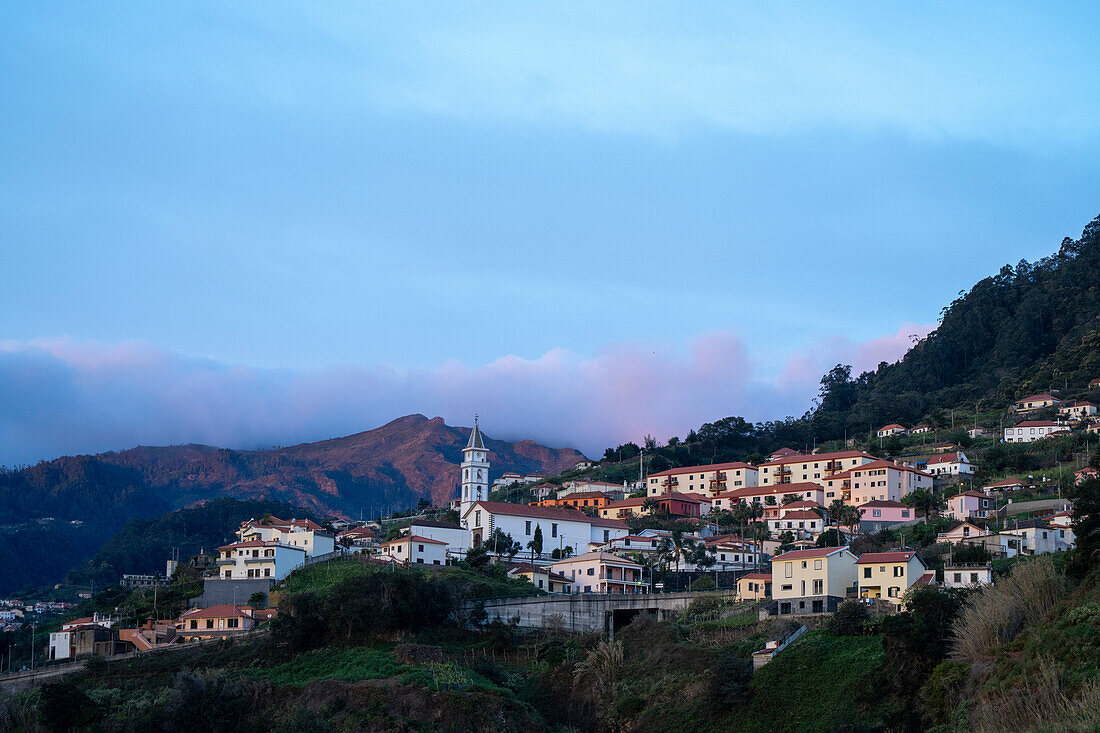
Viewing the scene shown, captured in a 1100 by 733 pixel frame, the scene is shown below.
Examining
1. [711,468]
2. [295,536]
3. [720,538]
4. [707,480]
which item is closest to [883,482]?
[711,468]

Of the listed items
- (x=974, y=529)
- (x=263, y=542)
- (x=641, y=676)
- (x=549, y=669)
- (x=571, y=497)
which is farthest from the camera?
(x=571, y=497)

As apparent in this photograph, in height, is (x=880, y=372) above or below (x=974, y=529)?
above

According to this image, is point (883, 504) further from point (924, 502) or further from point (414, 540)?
point (414, 540)

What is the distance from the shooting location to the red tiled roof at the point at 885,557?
51881 mm

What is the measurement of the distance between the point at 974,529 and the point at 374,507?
13055 cm

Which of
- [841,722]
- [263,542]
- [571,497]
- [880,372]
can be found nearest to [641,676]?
[841,722]

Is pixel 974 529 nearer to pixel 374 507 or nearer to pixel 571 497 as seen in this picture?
pixel 571 497

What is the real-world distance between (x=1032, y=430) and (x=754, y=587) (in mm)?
46775

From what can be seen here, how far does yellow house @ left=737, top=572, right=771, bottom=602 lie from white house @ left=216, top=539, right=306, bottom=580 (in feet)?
85.6

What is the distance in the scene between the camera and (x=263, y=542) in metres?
68.4

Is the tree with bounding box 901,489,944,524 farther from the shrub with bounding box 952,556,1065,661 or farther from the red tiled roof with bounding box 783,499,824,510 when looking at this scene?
the shrub with bounding box 952,556,1065,661

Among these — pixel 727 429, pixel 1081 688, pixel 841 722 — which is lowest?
pixel 841 722

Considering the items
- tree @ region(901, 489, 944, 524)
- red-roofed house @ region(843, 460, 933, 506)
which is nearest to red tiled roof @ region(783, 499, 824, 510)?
red-roofed house @ region(843, 460, 933, 506)

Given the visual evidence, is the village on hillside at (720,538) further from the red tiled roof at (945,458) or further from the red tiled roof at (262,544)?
the red tiled roof at (262,544)
